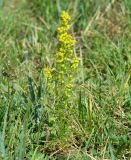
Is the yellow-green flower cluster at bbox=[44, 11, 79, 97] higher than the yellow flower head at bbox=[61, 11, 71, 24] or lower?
lower

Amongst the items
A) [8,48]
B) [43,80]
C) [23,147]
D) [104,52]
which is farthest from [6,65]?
[23,147]

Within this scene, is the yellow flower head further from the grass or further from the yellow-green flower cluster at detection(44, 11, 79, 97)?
the grass

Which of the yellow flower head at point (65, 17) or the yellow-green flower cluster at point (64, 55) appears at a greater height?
the yellow flower head at point (65, 17)

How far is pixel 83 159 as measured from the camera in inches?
76.5

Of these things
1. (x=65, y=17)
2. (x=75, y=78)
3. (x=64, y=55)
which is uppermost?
(x=65, y=17)

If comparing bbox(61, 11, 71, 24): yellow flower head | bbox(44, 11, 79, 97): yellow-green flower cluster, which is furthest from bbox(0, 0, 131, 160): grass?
bbox(61, 11, 71, 24): yellow flower head

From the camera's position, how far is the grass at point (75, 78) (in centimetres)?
202

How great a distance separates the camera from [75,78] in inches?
101

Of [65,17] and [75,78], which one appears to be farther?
[75,78]

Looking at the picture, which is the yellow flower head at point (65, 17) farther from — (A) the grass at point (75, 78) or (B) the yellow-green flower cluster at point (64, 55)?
(A) the grass at point (75, 78)

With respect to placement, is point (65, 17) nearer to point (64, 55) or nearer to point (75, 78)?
point (64, 55)

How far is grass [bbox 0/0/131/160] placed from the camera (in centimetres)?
202

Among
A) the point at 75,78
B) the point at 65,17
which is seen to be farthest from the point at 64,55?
the point at 75,78

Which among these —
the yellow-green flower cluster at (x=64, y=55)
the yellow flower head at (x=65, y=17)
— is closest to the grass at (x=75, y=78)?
the yellow-green flower cluster at (x=64, y=55)
